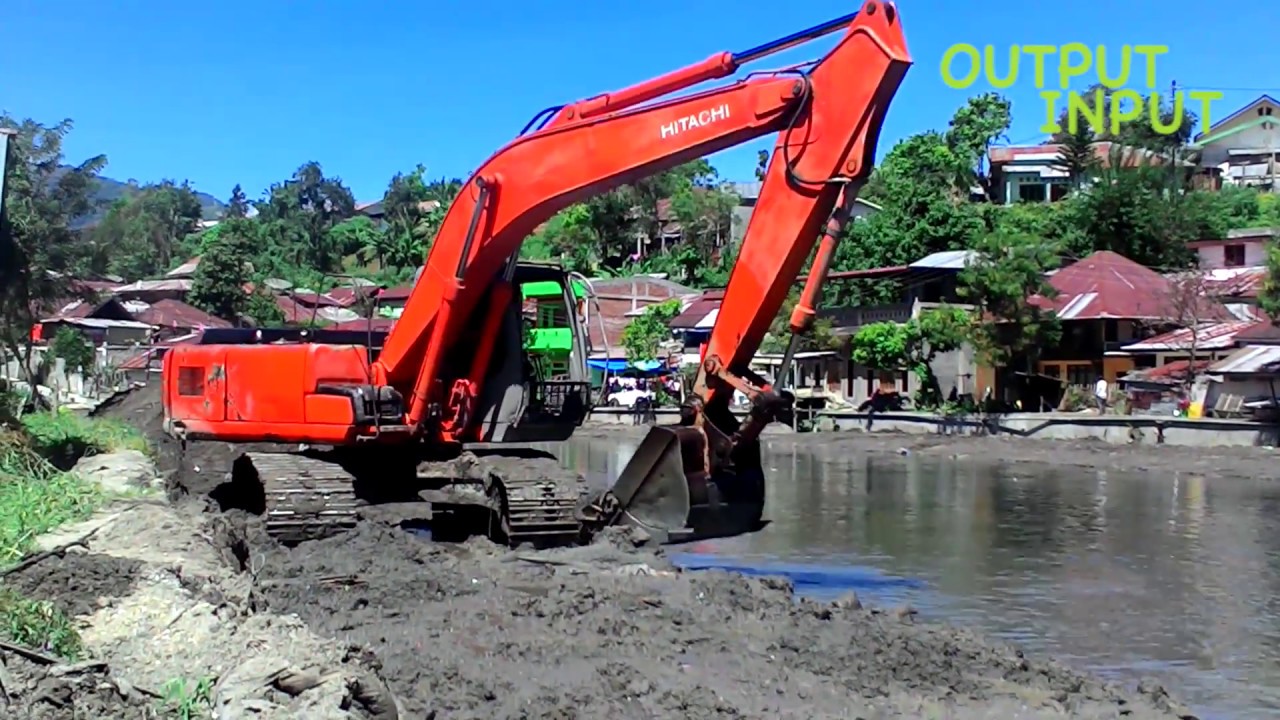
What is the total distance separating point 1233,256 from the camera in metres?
51.4

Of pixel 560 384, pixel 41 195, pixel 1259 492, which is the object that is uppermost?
pixel 41 195

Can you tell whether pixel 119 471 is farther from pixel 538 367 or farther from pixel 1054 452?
Result: pixel 1054 452

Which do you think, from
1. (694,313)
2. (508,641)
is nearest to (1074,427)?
(694,313)

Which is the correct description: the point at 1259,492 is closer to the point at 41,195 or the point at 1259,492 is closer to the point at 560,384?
the point at 560,384

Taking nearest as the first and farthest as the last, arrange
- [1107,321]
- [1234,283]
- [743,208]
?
1. [1107,321]
2. [1234,283]
3. [743,208]

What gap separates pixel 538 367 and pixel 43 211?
19517mm

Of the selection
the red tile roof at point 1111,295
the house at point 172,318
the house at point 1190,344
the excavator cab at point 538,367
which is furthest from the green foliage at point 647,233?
the excavator cab at point 538,367

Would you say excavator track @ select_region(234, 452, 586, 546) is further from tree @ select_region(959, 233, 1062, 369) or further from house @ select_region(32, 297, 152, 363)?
house @ select_region(32, 297, 152, 363)

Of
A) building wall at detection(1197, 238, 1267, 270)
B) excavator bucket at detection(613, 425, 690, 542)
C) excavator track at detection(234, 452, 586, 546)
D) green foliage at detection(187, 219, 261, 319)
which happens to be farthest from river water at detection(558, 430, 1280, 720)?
green foliage at detection(187, 219, 261, 319)

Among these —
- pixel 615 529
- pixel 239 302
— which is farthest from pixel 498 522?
pixel 239 302

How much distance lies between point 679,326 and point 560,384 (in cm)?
4561

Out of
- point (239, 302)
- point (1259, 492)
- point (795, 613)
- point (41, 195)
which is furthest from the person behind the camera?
point (239, 302)

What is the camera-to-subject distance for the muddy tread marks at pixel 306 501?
12109mm

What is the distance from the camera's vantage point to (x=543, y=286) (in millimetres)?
13562
